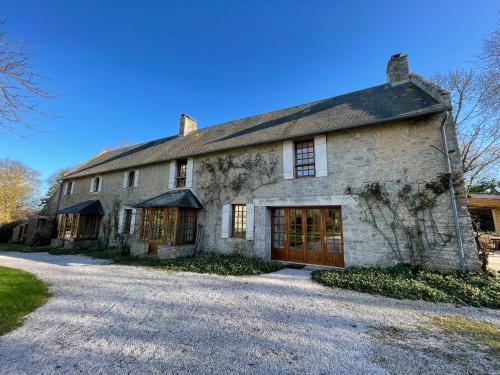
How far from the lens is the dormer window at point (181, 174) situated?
11.6 metres

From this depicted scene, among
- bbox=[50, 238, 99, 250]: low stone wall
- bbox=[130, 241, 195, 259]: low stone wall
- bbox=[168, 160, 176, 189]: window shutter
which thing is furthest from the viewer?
bbox=[50, 238, 99, 250]: low stone wall

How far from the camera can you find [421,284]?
5309mm

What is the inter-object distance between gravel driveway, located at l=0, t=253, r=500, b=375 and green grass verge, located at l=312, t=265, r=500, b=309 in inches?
14.5

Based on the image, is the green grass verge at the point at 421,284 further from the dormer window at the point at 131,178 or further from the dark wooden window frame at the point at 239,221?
the dormer window at the point at 131,178

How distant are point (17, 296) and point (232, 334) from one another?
4.77m

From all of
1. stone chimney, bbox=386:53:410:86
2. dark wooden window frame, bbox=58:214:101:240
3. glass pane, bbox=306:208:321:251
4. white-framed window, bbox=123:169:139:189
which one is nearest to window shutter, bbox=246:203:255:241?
glass pane, bbox=306:208:321:251

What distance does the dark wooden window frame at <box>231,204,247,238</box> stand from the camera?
9570 millimetres

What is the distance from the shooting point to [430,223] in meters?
6.47

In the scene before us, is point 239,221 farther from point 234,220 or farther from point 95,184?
point 95,184

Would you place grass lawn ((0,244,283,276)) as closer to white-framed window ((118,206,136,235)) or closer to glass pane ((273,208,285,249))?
glass pane ((273,208,285,249))

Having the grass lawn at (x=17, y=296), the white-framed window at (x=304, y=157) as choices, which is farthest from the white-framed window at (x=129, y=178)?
the white-framed window at (x=304, y=157)

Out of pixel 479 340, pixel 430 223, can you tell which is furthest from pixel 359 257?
pixel 479 340

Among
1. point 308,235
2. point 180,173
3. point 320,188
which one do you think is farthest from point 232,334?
point 180,173

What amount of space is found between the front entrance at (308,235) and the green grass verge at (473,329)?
3.79 meters
